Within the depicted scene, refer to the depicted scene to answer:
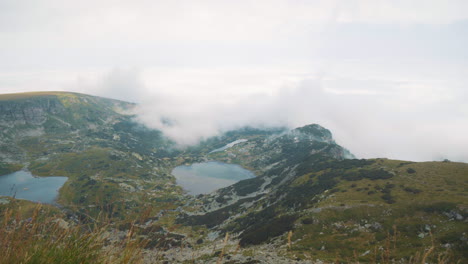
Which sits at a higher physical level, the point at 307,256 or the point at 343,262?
the point at 343,262

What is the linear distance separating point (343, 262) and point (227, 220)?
9506cm

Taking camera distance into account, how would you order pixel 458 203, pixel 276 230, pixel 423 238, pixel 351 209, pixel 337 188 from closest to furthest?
pixel 423 238 → pixel 458 203 → pixel 351 209 → pixel 276 230 → pixel 337 188

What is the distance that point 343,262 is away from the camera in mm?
38906

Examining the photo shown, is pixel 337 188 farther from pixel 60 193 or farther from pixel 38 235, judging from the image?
pixel 60 193

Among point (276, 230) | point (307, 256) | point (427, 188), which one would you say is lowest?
point (276, 230)

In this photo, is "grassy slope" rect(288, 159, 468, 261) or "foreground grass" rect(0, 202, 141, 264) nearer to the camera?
"foreground grass" rect(0, 202, 141, 264)

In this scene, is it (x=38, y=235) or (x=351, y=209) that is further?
(x=351, y=209)

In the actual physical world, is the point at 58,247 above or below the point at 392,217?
above

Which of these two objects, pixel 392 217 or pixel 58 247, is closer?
pixel 58 247

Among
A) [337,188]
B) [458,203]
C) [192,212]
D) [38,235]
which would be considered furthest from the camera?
[192,212]

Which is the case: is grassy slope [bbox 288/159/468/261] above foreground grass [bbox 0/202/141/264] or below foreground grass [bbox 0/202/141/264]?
below

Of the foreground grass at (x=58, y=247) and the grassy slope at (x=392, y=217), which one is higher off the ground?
the foreground grass at (x=58, y=247)

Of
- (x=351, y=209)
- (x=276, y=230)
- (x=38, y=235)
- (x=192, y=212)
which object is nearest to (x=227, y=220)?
(x=192, y=212)

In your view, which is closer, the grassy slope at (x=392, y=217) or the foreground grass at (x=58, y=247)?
the foreground grass at (x=58, y=247)
